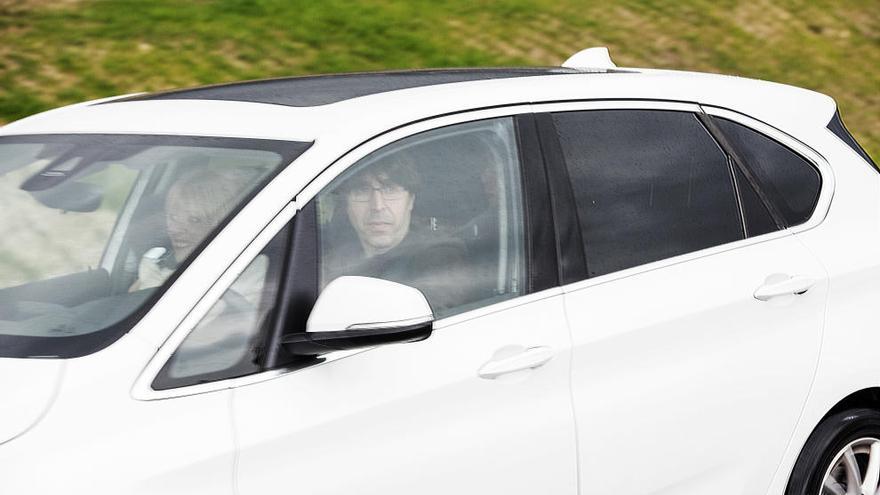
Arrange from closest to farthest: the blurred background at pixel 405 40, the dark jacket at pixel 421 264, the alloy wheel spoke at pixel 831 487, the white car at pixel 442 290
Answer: the white car at pixel 442 290 < the dark jacket at pixel 421 264 < the alloy wheel spoke at pixel 831 487 < the blurred background at pixel 405 40

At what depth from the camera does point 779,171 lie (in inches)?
165

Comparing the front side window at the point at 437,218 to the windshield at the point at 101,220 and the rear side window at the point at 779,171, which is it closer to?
the windshield at the point at 101,220

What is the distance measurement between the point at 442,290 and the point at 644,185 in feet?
2.80

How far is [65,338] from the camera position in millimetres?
2816

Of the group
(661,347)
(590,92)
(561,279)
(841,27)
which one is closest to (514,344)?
(561,279)

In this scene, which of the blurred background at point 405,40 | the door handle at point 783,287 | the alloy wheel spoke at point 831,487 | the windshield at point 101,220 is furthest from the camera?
the blurred background at point 405,40

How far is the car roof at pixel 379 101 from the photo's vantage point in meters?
3.26

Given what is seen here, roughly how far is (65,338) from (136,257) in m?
0.36

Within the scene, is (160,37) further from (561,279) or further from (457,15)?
(561,279)

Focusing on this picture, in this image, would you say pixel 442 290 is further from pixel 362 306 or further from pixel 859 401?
pixel 859 401

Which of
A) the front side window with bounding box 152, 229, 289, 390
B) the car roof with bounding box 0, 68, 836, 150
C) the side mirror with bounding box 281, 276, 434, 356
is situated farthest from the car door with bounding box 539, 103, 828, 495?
the front side window with bounding box 152, 229, 289, 390

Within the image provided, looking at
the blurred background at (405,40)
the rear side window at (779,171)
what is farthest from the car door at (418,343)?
the blurred background at (405,40)

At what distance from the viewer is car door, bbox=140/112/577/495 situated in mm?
2842

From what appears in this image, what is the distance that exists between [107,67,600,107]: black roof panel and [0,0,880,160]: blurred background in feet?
20.7
